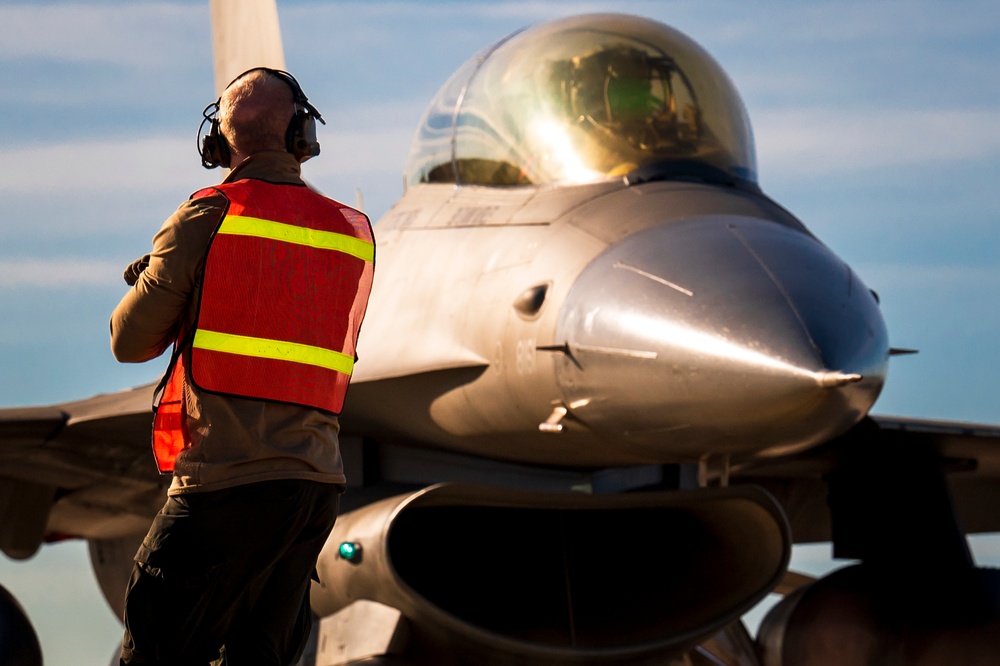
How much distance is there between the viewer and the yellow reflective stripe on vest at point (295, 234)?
301 cm

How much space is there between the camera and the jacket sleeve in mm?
2967

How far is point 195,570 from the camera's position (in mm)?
2928

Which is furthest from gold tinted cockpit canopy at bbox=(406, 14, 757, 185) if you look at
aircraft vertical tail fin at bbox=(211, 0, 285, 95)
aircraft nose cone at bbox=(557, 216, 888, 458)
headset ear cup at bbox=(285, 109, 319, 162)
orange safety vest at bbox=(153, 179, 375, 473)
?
orange safety vest at bbox=(153, 179, 375, 473)

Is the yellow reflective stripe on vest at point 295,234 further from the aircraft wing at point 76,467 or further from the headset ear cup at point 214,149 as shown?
the aircraft wing at point 76,467

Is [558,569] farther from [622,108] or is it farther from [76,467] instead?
[76,467]

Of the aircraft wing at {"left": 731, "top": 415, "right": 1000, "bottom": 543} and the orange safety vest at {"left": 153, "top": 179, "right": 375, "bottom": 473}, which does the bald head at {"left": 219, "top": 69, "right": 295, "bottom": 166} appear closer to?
the orange safety vest at {"left": 153, "top": 179, "right": 375, "bottom": 473}

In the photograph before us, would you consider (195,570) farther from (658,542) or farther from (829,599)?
(829,599)

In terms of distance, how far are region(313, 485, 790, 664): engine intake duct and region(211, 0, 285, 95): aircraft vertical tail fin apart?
2.64m

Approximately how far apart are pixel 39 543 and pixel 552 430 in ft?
13.1

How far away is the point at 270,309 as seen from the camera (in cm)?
302

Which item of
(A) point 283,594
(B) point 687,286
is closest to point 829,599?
(B) point 687,286

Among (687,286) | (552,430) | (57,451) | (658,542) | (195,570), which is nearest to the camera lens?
(195,570)

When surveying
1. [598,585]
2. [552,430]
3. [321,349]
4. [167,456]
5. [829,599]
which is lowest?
[829,599]

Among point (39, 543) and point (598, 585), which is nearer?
point (598, 585)
